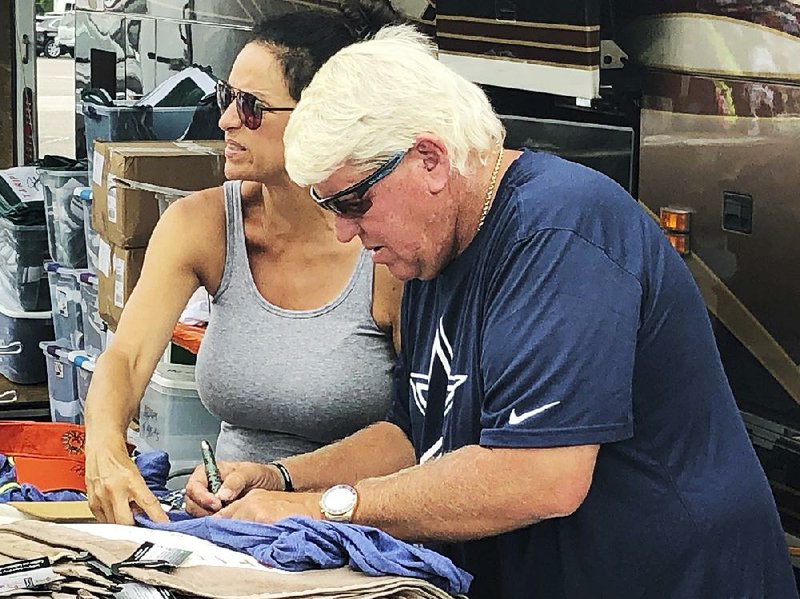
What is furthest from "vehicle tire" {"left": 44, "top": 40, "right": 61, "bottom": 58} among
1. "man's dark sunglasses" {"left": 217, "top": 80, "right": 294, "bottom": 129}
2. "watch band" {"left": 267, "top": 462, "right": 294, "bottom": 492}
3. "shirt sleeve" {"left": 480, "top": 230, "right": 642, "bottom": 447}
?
"shirt sleeve" {"left": 480, "top": 230, "right": 642, "bottom": 447}

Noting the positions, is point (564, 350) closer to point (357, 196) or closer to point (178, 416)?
point (357, 196)

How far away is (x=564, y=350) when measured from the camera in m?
1.60

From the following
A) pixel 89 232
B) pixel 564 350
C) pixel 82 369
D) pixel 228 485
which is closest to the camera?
pixel 564 350

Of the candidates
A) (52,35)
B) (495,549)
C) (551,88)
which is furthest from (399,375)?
(52,35)

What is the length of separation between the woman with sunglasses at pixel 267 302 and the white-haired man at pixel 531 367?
0.45m

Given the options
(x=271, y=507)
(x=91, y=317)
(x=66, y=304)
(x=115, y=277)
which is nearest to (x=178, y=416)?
(x=115, y=277)

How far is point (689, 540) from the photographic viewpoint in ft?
5.87

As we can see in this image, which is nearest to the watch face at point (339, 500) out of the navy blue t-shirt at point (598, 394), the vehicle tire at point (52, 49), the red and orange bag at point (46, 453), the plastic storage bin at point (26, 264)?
the navy blue t-shirt at point (598, 394)

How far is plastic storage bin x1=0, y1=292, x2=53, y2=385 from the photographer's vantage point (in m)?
6.05

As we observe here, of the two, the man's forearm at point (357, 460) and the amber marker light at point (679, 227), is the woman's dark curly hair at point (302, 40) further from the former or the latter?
the amber marker light at point (679, 227)

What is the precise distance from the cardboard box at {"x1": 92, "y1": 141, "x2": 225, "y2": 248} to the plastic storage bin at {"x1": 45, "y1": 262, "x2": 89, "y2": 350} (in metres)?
1.07

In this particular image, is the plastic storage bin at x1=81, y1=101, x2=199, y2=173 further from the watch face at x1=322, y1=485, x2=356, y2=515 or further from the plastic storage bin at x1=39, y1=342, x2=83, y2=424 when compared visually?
the watch face at x1=322, y1=485, x2=356, y2=515

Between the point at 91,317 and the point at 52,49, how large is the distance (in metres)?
3.09

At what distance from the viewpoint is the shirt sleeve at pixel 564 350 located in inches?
63.4
